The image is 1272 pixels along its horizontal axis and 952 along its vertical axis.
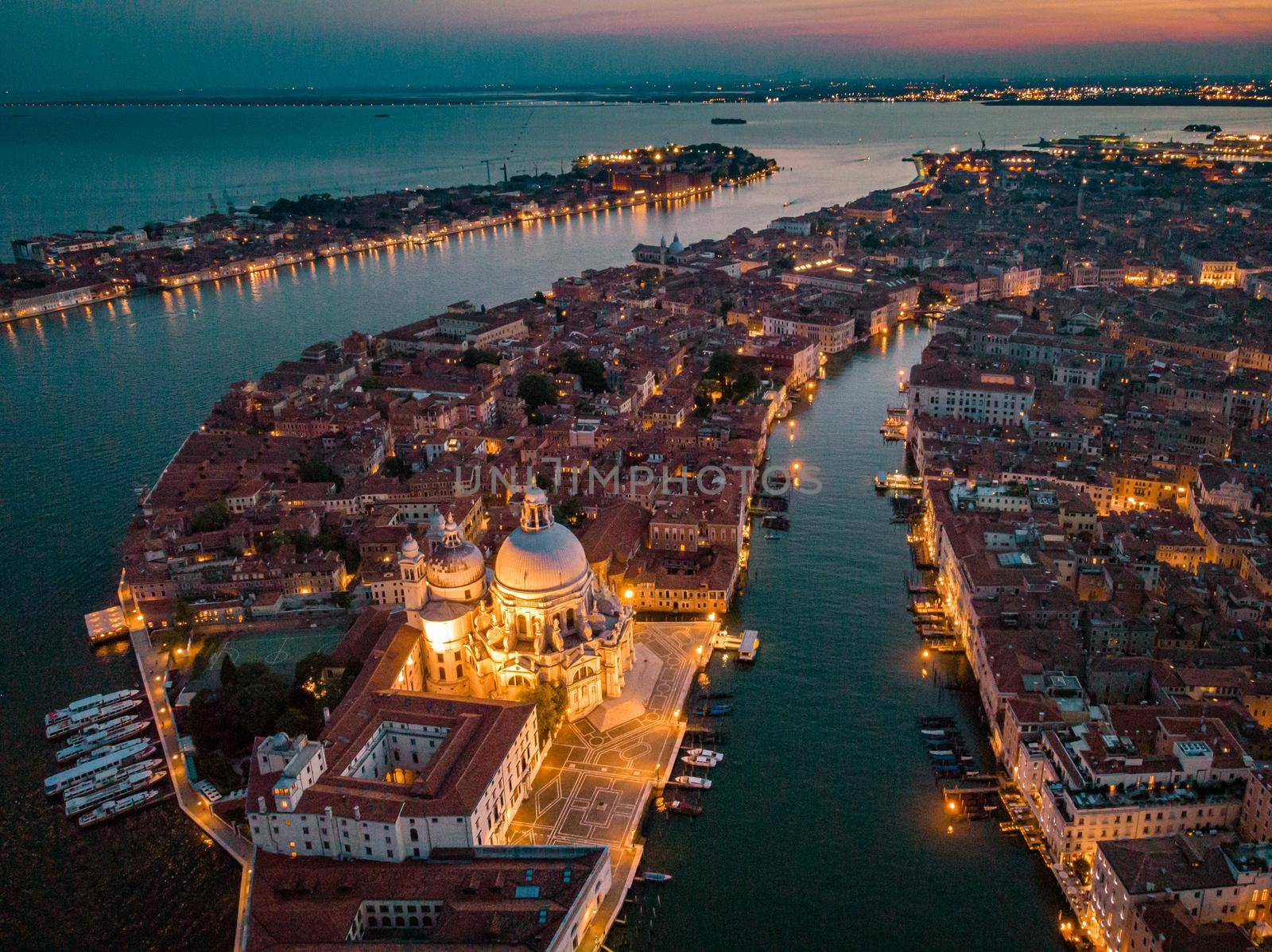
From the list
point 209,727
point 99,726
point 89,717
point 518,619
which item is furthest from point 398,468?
point 209,727

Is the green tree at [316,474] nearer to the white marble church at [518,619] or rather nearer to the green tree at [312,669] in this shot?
the green tree at [312,669]

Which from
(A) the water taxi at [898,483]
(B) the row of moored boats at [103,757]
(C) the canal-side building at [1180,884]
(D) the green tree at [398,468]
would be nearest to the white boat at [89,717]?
(B) the row of moored boats at [103,757]

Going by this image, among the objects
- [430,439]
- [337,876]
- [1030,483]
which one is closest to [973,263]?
[1030,483]

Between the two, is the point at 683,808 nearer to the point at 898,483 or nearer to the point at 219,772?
the point at 219,772

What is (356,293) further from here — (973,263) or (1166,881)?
(1166,881)

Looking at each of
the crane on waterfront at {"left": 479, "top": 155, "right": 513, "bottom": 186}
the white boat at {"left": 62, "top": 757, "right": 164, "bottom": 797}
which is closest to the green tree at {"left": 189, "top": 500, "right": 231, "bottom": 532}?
the white boat at {"left": 62, "top": 757, "right": 164, "bottom": 797}
